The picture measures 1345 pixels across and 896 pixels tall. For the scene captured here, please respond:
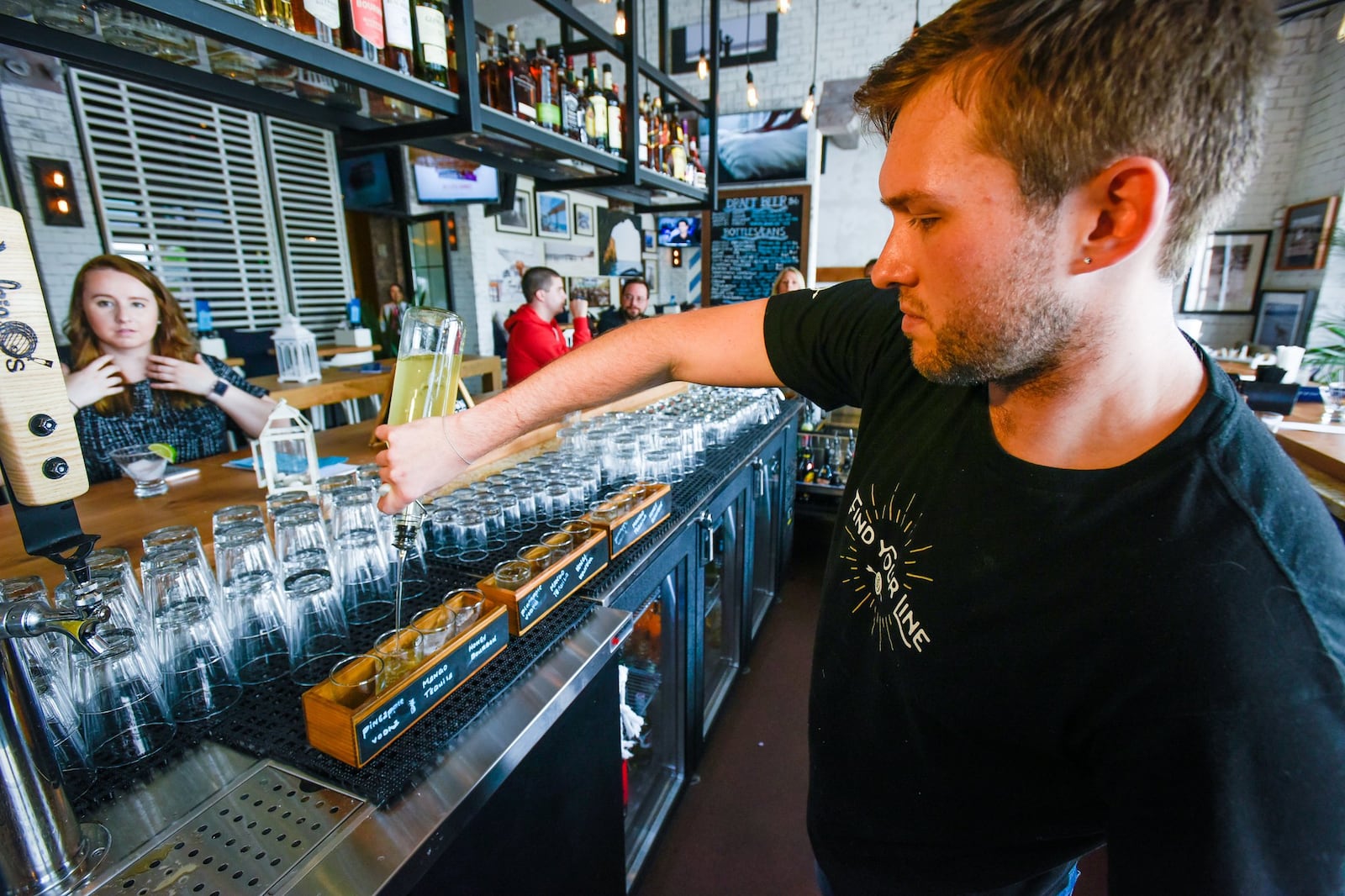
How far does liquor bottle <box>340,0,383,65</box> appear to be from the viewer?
1517 mm

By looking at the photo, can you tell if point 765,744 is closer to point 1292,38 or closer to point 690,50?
point 690,50

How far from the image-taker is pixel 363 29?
1.53m

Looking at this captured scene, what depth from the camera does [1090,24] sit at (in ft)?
1.96

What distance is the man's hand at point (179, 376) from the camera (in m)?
2.46

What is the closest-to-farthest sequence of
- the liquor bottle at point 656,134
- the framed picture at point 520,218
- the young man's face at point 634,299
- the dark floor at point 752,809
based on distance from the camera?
1. the dark floor at point 752,809
2. the liquor bottle at point 656,134
3. the young man's face at point 634,299
4. the framed picture at point 520,218

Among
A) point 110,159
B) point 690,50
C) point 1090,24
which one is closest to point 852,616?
point 1090,24

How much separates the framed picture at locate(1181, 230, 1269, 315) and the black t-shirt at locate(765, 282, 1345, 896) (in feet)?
23.2

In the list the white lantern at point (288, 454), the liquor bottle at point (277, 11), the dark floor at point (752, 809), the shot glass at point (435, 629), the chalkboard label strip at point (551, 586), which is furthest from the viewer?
the dark floor at point (752, 809)

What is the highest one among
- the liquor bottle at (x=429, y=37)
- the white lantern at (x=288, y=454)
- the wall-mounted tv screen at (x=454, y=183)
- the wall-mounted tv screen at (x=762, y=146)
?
the wall-mounted tv screen at (x=762, y=146)

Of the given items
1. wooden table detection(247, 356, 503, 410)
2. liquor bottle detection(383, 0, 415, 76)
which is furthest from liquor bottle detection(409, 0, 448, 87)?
wooden table detection(247, 356, 503, 410)

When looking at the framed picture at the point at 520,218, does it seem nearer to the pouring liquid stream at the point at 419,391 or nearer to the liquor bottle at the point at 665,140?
the liquor bottle at the point at 665,140

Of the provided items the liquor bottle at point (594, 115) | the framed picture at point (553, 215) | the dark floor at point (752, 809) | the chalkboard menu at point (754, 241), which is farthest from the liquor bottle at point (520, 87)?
the framed picture at point (553, 215)

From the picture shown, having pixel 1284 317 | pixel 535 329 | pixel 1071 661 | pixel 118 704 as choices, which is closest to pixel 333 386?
pixel 535 329

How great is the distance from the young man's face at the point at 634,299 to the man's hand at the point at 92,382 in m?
3.96
